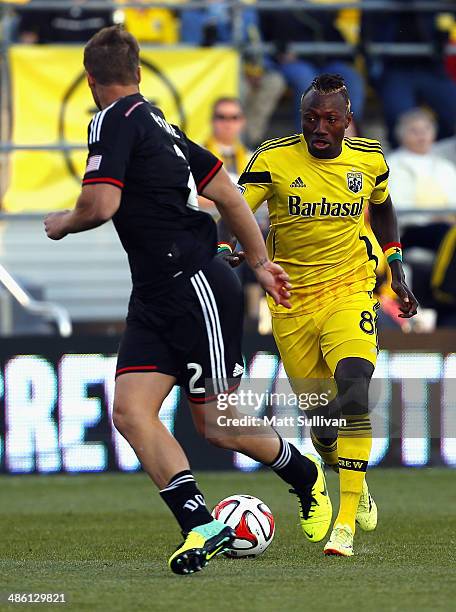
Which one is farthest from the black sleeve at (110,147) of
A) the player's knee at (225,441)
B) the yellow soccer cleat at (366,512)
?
the yellow soccer cleat at (366,512)

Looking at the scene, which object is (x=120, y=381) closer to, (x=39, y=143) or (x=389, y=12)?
(x=39, y=143)

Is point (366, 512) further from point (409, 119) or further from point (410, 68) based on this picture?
point (410, 68)

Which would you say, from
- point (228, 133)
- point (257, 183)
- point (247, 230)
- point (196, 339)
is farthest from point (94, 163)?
point (228, 133)

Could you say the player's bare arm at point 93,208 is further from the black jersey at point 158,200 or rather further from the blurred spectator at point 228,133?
the blurred spectator at point 228,133

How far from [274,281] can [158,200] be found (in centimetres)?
64

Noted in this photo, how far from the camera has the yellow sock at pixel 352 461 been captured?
24.1 feet

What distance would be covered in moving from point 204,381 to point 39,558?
1.52 meters

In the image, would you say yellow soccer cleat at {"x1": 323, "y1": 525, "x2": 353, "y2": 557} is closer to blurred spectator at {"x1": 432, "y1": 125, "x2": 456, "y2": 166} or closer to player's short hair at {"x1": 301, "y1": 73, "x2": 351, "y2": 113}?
player's short hair at {"x1": 301, "y1": 73, "x2": 351, "y2": 113}

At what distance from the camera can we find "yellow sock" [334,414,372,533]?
289 inches

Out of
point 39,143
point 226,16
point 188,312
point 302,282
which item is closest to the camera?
point 188,312

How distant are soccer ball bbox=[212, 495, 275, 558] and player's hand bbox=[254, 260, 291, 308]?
1.32 metres

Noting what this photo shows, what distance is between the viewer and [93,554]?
24.3 ft

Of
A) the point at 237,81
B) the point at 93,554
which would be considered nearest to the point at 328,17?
the point at 237,81

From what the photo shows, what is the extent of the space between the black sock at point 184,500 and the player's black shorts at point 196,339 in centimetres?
39
